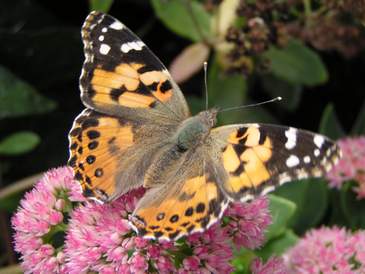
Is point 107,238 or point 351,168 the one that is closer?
point 107,238

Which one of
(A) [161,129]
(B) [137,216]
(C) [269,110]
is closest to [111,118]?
(A) [161,129]

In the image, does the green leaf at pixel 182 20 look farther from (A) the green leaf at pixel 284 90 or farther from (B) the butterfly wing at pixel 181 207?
(B) the butterfly wing at pixel 181 207

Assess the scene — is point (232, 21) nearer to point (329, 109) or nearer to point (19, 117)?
point (329, 109)

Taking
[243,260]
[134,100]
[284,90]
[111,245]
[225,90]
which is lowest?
[243,260]

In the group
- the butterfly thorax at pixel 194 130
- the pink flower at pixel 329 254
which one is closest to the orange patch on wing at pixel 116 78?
the butterfly thorax at pixel 194 130

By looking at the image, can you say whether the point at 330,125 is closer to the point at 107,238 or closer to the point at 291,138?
the point at 291,138

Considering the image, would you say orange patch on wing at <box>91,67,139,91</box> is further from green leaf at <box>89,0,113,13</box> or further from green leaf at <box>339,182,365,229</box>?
green leaf at <box>339,182,365,229</box>

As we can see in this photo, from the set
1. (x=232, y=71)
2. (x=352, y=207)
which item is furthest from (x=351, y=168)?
(x=232, y=71)
